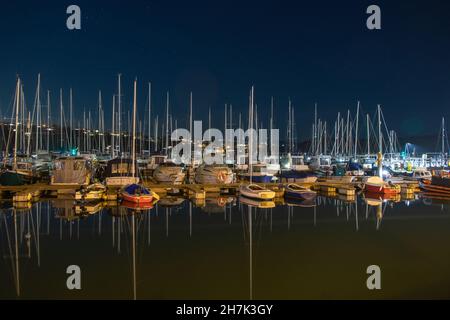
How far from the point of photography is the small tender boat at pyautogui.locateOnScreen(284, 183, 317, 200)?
28578 millimetres

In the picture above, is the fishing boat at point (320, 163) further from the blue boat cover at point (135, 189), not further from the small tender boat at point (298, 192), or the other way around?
the blue boat cover at point (135, 189)

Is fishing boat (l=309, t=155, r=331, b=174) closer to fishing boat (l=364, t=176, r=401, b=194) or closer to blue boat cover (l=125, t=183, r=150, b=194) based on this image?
fishing boat (l=364, t=176, r=401, b=194)

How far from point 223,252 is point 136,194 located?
11.4m

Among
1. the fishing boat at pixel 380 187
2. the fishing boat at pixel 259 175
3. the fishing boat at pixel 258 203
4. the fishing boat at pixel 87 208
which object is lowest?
the fishing boat at pixel 258 203

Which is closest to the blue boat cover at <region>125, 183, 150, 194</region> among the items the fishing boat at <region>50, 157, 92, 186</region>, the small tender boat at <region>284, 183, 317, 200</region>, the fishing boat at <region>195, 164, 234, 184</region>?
the fishing boat at <region>50, 157, 92, 186</region>

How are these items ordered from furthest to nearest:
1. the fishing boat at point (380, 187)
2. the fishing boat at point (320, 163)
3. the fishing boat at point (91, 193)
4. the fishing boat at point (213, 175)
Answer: the fishing boat at point (320, 163), the fishing boat at point (213, 175), the fishing boat at point (380, 187), the fishing boat at point (91, 193)

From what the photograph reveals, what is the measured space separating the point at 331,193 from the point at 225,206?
11252 mm

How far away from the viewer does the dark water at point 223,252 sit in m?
11.2

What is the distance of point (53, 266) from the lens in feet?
43.5

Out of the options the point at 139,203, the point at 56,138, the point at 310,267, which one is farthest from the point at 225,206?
the point at 56,138

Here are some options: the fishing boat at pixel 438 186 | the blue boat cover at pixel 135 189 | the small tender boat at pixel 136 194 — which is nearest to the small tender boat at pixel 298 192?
the small tender boat at pixel 136 194

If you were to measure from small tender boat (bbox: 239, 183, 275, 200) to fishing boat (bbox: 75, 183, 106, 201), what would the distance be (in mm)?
9826

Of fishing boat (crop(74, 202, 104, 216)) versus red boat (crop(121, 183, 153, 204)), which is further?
red boat (crop(121, 183, 153, 204))
